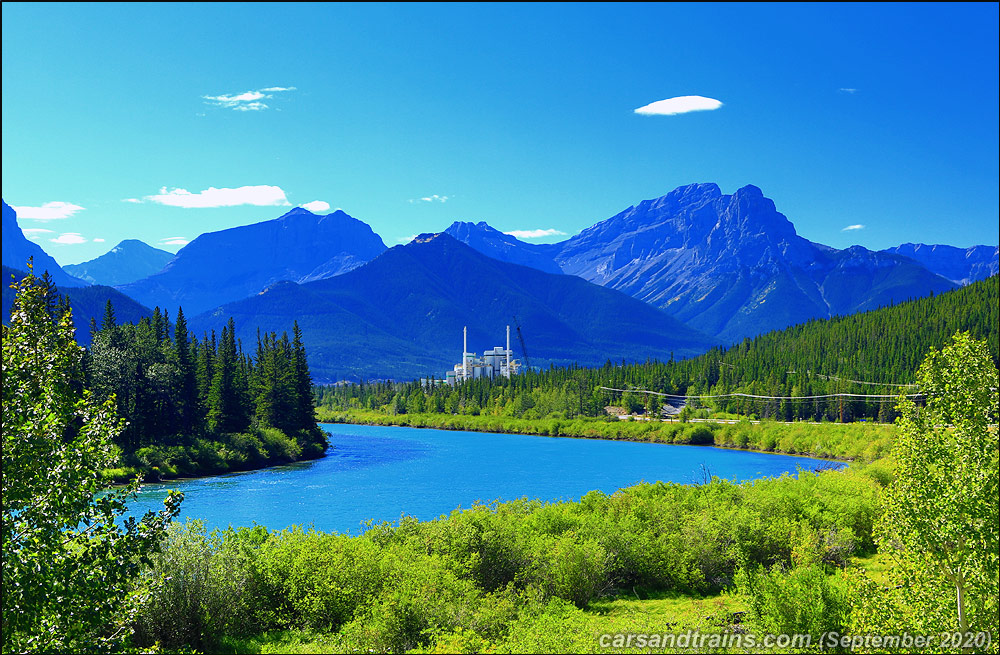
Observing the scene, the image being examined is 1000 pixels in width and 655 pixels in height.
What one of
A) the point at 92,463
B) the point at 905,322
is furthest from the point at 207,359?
the point at 905,322

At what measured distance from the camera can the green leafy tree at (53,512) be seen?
451 inches

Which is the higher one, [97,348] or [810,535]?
[97,348]

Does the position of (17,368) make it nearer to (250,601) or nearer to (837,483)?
(250,601)

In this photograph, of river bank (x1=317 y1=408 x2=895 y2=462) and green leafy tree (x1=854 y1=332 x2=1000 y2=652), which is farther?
river bank (x1=317 y1=408 x2=895 y2=462)

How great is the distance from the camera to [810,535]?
2467 centimetres

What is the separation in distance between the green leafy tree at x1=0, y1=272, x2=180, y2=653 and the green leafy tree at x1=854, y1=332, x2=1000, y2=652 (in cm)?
1240

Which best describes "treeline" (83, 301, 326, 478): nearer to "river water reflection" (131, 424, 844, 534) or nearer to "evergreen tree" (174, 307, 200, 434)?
"evergreen tree" (174, 307, 200, 434)

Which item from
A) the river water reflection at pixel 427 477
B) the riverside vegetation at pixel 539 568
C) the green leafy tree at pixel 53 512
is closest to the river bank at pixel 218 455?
the river water reflection at pixel 427 477

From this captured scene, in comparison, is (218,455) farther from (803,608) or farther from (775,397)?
(775,397)

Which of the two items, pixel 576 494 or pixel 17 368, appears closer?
pixel 17 368

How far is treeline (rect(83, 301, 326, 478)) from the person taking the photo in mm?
59719

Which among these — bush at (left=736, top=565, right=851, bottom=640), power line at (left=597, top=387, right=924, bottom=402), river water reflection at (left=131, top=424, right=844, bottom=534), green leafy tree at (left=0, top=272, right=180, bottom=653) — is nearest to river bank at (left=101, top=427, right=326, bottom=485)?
river water reflection at (left=131, top=424, right=844, bottom=534)

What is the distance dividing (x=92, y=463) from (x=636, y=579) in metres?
16.4

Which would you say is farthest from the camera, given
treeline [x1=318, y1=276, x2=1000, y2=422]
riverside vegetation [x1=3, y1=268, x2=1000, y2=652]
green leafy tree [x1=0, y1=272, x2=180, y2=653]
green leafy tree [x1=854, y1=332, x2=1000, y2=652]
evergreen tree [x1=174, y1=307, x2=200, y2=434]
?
treeline [x1=318, y1=276, x2=1000, y2=422]
